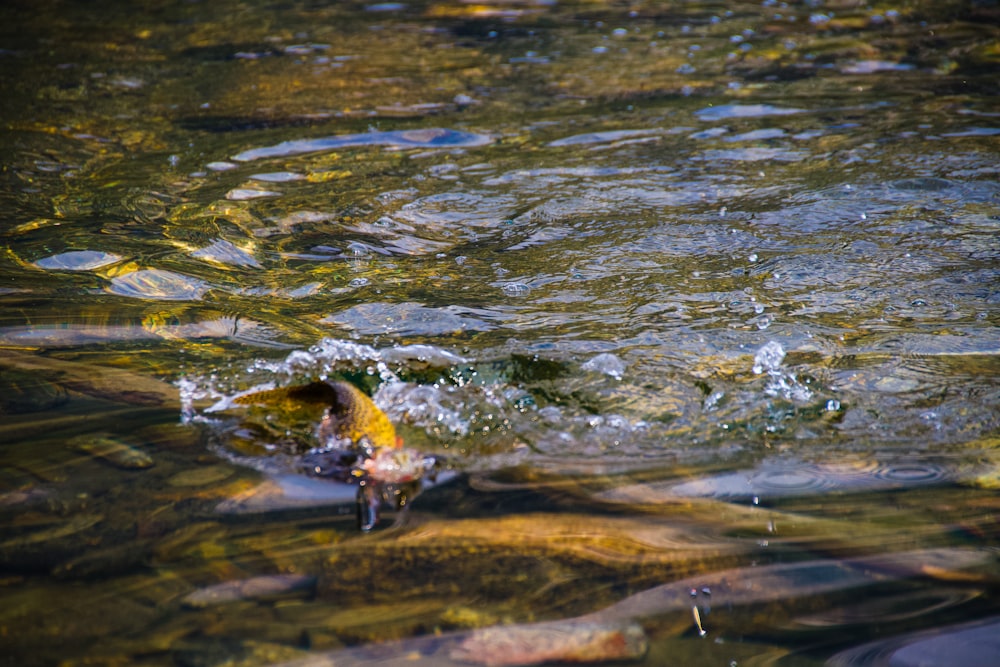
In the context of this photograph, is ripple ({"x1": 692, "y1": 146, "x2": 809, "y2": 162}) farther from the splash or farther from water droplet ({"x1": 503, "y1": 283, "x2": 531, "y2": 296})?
the splash

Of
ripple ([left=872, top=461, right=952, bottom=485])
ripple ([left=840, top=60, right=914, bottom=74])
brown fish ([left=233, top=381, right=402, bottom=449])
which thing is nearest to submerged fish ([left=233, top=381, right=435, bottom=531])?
brown fish ([left=233, top=381, right=402, bottom=449])

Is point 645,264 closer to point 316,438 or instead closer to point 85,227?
point 316,438

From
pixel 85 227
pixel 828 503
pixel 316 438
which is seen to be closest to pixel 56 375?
pixel 316 438

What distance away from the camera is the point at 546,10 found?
877cm

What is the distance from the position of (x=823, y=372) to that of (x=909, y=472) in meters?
0.55

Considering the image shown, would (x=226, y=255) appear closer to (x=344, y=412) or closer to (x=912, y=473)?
(x=344, y=412)

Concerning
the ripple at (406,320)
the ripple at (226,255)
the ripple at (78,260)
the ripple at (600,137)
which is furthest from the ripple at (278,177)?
the ripple at (406,320)

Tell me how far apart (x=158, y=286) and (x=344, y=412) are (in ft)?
4.96

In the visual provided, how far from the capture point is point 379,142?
538cm

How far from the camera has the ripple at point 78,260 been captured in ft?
12.1

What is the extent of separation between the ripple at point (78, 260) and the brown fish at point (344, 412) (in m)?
1.64

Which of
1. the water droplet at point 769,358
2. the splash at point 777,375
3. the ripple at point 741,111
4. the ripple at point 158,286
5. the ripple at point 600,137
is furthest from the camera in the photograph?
the ripple at point 741,111

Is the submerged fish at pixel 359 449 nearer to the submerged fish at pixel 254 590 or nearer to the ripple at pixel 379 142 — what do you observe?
the submerged fish at pixel 254 590

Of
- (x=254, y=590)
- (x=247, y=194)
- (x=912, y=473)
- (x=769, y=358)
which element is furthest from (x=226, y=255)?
(x=912, y=473)
